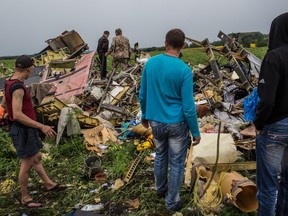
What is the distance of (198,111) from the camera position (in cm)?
700

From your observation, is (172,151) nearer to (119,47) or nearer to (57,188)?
(57,188)

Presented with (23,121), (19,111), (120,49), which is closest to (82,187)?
(23,121)

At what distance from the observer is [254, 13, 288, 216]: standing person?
246cm

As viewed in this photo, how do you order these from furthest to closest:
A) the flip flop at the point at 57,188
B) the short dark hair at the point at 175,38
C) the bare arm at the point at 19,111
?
the flip flop at the point at 57,188 → the bare arm at the point at 19,111 → the short dark hair at the point at 175,38

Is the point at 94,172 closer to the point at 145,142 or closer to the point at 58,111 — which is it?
the point at 145,142

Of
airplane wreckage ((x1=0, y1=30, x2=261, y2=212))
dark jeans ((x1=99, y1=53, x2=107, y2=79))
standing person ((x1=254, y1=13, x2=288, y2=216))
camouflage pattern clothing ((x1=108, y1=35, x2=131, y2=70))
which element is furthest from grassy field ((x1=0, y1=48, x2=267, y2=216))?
dark jeans ((x1=99, y1=53, x2=107, y2=79))

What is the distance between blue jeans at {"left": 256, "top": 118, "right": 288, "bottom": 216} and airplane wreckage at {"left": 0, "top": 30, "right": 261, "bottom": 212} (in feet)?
2.02

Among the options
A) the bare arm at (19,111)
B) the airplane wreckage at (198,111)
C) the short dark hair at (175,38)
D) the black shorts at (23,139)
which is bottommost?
the airplane wreckage at (198,111)

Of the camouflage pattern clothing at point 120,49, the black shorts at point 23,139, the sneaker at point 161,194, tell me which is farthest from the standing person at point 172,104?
the camouflage pattern clothing at point 120,49

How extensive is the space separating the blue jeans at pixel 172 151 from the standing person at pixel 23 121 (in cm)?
129

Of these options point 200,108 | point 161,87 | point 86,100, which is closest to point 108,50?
point 86,100

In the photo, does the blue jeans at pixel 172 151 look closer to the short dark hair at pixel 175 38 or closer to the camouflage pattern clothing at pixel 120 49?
the short dark hair at pixel 175 38

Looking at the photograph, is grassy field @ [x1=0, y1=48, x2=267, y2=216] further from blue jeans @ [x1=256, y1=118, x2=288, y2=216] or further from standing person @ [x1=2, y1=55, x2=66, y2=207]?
blue jeans @ [x1=256, y1=118, x2=288, y2=216]

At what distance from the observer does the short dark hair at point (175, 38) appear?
3236 mm
